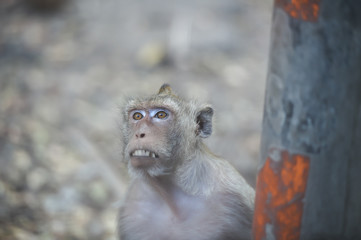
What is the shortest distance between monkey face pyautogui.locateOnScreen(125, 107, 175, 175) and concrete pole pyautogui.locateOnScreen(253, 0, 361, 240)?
0.77 meters

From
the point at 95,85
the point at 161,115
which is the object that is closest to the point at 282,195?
the point at 161,115

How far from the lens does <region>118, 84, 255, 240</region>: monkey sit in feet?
9.53

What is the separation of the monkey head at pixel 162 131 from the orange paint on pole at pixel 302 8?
1152mm

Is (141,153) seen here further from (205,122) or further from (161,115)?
(205,122)

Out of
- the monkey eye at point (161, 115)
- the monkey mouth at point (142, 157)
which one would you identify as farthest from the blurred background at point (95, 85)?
the monkey mouth at point (142, 157)

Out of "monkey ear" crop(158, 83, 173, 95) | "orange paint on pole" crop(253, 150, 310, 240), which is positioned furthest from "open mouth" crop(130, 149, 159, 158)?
"orange paint on pole" crop(253, 150, 310, 240)

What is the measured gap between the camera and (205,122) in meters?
3.19

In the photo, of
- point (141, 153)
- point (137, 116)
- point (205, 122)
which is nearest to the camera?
point (141, 153)

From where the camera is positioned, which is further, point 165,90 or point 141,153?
point 165,90

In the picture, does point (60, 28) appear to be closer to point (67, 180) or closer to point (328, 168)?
point (67, 180)

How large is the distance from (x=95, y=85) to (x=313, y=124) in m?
5.87

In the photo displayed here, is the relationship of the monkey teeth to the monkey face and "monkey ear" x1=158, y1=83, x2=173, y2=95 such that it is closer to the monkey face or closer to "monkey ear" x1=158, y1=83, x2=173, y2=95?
the monkey face

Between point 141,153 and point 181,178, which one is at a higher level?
point 141,153

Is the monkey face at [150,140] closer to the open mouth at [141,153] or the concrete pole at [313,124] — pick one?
the open mouth at [141,153]
